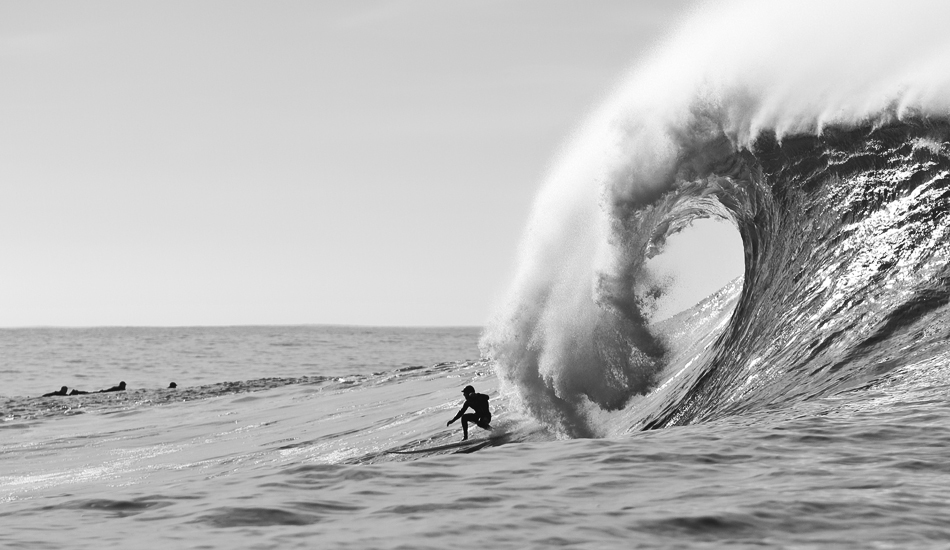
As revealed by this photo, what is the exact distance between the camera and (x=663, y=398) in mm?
11531

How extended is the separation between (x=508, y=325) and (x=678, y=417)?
12.2ft

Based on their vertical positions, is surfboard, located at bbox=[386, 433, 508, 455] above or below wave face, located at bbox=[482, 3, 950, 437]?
below

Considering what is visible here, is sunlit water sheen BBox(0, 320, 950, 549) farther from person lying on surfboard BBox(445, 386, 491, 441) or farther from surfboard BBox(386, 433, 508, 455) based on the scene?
person lying on surfboard BBox(445, 386, 491, 441)

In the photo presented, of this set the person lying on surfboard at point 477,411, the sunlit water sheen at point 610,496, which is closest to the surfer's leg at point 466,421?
the person lying on surfboard at point 477,411

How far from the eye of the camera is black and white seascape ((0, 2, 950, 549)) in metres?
4.63

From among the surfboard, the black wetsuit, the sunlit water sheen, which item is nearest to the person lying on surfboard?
the black wetsuit

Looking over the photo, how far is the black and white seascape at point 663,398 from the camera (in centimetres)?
463

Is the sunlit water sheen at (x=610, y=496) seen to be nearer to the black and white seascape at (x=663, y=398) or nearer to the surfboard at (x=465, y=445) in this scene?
the black and white seascape at (x=663, y=398)

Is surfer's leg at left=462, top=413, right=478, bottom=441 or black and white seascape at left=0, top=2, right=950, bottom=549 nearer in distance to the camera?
black and white seascape at left=0, top=2, right=950, bottom=549

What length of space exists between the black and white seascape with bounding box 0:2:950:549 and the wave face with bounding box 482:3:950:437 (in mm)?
36

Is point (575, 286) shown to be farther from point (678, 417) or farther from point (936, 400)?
point (936, 400)

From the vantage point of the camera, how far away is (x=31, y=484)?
1255 centimetres

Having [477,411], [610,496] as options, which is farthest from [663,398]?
[610,496]

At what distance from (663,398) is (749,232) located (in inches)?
147
